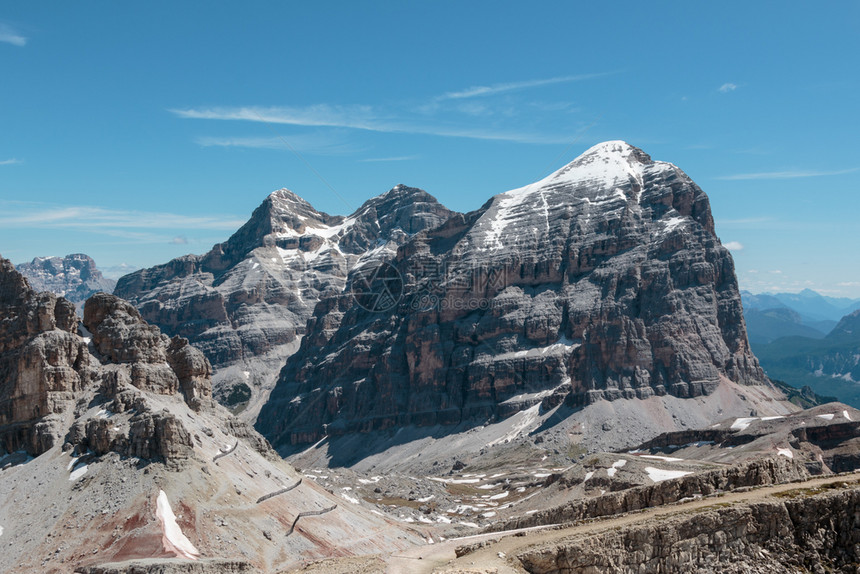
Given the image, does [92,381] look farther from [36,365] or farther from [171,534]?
[171,534]

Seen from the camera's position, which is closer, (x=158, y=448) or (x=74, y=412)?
(x=158, y=448)

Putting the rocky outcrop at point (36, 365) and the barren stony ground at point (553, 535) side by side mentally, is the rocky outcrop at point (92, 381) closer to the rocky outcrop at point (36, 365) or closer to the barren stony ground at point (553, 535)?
the rocky outcrop at point (36, 365)

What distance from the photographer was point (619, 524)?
183 ft

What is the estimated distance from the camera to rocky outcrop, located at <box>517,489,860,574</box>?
52.2 m

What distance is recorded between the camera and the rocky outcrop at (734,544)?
5225 cm

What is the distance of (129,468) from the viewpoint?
103 meters

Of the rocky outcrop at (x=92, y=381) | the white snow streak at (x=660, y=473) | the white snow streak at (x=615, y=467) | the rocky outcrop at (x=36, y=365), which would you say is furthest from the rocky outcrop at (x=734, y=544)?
the white snow streak at (x=660, y=473)

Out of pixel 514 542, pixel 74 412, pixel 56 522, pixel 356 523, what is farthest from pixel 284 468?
pixel 514 542

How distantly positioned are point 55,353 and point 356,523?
47.6 m

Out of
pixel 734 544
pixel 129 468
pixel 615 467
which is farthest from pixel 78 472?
pixel 615 467

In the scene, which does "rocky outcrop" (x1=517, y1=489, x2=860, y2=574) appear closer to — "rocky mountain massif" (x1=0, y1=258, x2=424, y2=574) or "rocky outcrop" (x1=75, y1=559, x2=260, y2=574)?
"rocky outcrop" (x1=75, y1=559, x2=260, y2=574)

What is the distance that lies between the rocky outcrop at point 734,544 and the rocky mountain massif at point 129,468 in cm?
3650

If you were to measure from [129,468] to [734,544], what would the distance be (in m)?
72.5

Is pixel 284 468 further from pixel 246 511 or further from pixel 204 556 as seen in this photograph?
pixel 204 556
